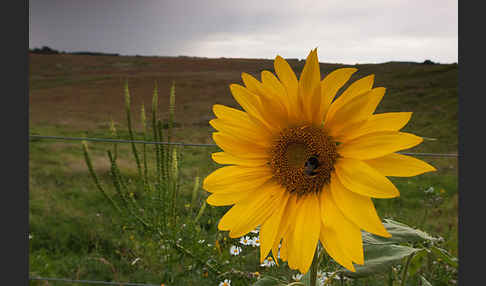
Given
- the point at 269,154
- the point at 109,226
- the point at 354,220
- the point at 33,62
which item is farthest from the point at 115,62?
the point at 354,220

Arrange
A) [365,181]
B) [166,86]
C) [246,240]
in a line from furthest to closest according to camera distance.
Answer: [166,86], [246,240], [365,181]

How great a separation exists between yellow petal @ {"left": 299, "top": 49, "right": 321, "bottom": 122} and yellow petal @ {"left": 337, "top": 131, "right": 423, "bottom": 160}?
0.04 m

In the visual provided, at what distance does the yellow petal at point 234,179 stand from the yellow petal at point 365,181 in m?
0.08

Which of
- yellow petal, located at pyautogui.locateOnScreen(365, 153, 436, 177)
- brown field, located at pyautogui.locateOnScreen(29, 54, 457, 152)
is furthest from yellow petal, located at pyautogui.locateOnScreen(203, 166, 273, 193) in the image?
brown field, located at pyautogui.locateOnScreen(29, 54, 457, 152)

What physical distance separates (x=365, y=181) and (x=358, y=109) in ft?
0.18

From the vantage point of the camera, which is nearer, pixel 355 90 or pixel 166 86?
pixel 355 90

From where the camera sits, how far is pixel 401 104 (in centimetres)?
108

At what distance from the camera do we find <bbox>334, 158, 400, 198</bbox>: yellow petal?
0.25 meters

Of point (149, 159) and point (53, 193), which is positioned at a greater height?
point (149, 159)

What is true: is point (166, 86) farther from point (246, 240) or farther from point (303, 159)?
point (303, 159)

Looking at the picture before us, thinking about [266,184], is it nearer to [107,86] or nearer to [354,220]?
[354,220]

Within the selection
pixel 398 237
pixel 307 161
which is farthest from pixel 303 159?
pixel 398 237

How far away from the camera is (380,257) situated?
0.33 metres

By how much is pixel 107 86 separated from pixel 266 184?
1307mm
